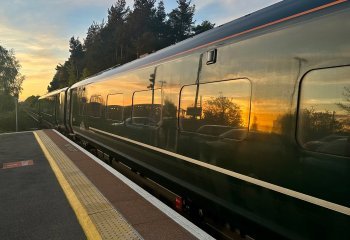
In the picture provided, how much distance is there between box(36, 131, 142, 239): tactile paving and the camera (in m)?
4.60

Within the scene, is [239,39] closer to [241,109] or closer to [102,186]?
[241,109]

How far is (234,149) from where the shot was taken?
433 centimetres

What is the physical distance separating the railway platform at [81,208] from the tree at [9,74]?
83445 millimetres

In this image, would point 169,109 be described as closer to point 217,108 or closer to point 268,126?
point 217,108

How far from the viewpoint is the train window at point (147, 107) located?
6738 mm

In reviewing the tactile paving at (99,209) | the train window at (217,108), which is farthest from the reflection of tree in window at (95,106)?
the train window at (217,108)

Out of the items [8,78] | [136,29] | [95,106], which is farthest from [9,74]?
[95,106]

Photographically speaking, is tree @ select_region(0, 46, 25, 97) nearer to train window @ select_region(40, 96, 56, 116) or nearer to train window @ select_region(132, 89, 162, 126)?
train window @ select_region(40, 96, 56, 116)

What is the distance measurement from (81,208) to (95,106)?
6934mm

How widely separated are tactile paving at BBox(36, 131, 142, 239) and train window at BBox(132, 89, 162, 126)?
1.55m

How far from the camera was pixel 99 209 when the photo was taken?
557 cm

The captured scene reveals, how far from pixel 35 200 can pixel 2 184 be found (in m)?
1.79

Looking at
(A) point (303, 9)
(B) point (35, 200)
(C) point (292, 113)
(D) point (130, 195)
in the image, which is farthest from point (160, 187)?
(A) point (303, 9)

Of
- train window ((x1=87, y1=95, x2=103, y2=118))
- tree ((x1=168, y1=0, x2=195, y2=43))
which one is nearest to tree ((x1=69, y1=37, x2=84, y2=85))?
tree ((x1=168, y1=0, x2=195, y2=43))
